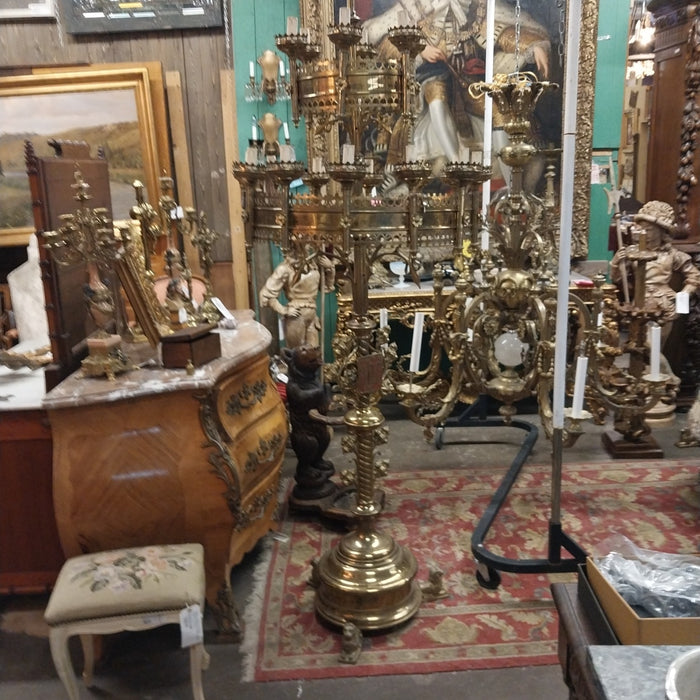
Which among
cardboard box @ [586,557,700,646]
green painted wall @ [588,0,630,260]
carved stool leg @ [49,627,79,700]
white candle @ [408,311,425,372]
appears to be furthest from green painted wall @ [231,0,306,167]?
cardboard box @ [586,557,700,646]

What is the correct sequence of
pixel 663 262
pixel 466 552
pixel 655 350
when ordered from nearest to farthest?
pixel 466 552, pixel 655 350, pixel 663 262

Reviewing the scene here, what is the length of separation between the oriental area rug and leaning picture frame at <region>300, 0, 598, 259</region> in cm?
236

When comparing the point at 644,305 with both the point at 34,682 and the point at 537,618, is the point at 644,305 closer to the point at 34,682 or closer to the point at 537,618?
the point at 537,618

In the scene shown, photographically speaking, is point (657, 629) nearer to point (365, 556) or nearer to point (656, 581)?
point (656, 581)

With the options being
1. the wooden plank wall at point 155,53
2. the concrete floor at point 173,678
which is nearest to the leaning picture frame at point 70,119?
the wooden plank wall at point 155,53

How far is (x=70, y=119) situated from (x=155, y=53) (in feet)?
2.46

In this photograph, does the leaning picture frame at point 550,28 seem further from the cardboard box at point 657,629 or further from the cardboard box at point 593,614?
the cardboard box at point 657,629

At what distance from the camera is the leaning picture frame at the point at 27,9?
14.5 ft

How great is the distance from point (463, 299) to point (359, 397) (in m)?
0.88

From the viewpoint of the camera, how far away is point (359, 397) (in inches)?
96.3

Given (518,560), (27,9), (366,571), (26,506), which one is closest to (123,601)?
(26,506)

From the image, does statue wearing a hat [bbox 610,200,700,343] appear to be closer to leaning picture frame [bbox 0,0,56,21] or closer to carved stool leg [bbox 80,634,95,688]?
carved stool leg [bbox 80,634,95,688]

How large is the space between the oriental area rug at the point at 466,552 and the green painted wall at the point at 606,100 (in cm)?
199

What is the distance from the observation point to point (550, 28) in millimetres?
4742
